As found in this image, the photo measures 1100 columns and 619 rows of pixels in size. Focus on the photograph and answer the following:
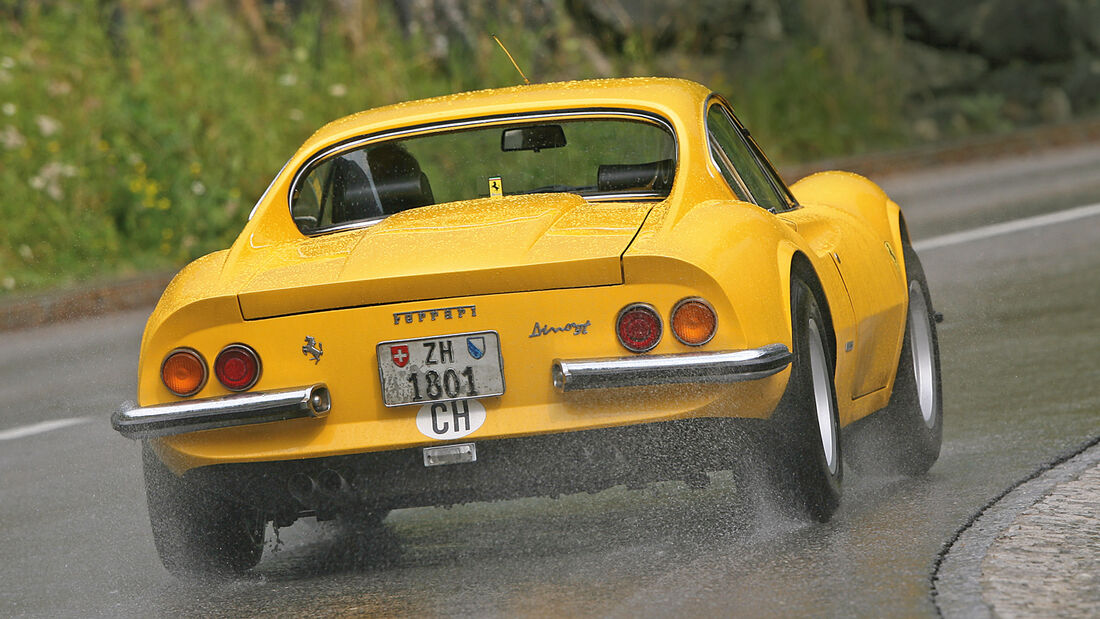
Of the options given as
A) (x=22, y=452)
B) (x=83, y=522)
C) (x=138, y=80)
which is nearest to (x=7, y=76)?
(x=138, y=80)

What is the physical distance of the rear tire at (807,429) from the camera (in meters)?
5.21

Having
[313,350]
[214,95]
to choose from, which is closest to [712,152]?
[313,350]

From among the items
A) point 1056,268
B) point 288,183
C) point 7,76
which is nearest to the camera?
point 288,183

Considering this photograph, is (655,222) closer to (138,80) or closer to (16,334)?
(16,334)

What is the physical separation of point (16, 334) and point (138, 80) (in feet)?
14.4

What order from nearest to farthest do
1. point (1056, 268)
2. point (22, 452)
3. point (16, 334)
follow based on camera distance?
point (22, 452) → point (1056, 268) → point (16, 334)

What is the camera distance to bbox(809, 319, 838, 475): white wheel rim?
5559 millimetres

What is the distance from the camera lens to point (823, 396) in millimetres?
5629

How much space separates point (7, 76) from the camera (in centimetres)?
1717

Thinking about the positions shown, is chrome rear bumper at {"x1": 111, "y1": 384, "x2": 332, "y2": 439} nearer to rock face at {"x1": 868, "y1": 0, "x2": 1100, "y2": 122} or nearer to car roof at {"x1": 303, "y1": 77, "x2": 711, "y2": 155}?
car roof at {"x1": 303, "y1": 77, "x2": 711, "y2": 155}

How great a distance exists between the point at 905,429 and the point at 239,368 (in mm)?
2508

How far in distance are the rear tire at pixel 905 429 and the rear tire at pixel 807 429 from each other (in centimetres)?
79

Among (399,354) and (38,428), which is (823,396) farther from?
(38,428)

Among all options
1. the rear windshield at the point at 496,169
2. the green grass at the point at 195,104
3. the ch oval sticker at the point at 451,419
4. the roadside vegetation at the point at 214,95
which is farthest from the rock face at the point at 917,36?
the ch oval sticker at the point at 451,419
